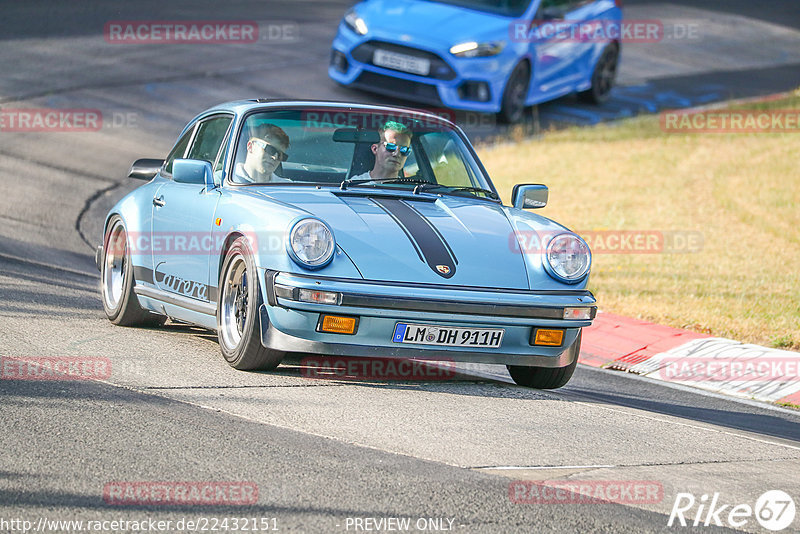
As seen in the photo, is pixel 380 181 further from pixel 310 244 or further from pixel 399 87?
pixel 399 87

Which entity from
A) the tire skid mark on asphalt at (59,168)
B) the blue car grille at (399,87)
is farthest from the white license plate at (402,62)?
the tire skid mark on asphalt at (59,168)

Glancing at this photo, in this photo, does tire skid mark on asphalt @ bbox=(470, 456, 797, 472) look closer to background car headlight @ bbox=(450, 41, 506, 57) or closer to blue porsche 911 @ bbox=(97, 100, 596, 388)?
blue porsche 911 @ bbox=(97, 100, 596, 388)

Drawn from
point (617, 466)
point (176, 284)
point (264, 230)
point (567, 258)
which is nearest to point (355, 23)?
point (176, 284)

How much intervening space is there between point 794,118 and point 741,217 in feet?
18.6

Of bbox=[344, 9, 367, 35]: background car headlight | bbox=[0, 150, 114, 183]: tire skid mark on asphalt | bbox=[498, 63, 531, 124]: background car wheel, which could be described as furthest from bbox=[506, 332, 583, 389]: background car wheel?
bbox=[344, 9, 367, 35]: background car headlight

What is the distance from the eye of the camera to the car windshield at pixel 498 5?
16422 millimetres

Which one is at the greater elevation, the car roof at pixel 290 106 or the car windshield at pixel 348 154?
the car roof at pixel 290 106

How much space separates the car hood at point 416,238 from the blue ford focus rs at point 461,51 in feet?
29.3

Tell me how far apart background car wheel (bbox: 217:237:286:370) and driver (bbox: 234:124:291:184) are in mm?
683

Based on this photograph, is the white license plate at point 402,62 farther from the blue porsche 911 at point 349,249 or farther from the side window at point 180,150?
the blue porsche 911 at point 349,249

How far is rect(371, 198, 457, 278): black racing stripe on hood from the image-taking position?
6207 mm

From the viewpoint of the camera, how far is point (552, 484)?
15.6ft

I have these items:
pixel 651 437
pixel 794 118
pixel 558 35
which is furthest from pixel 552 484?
pixel 794 118

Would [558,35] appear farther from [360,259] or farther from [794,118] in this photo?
[360,259]
